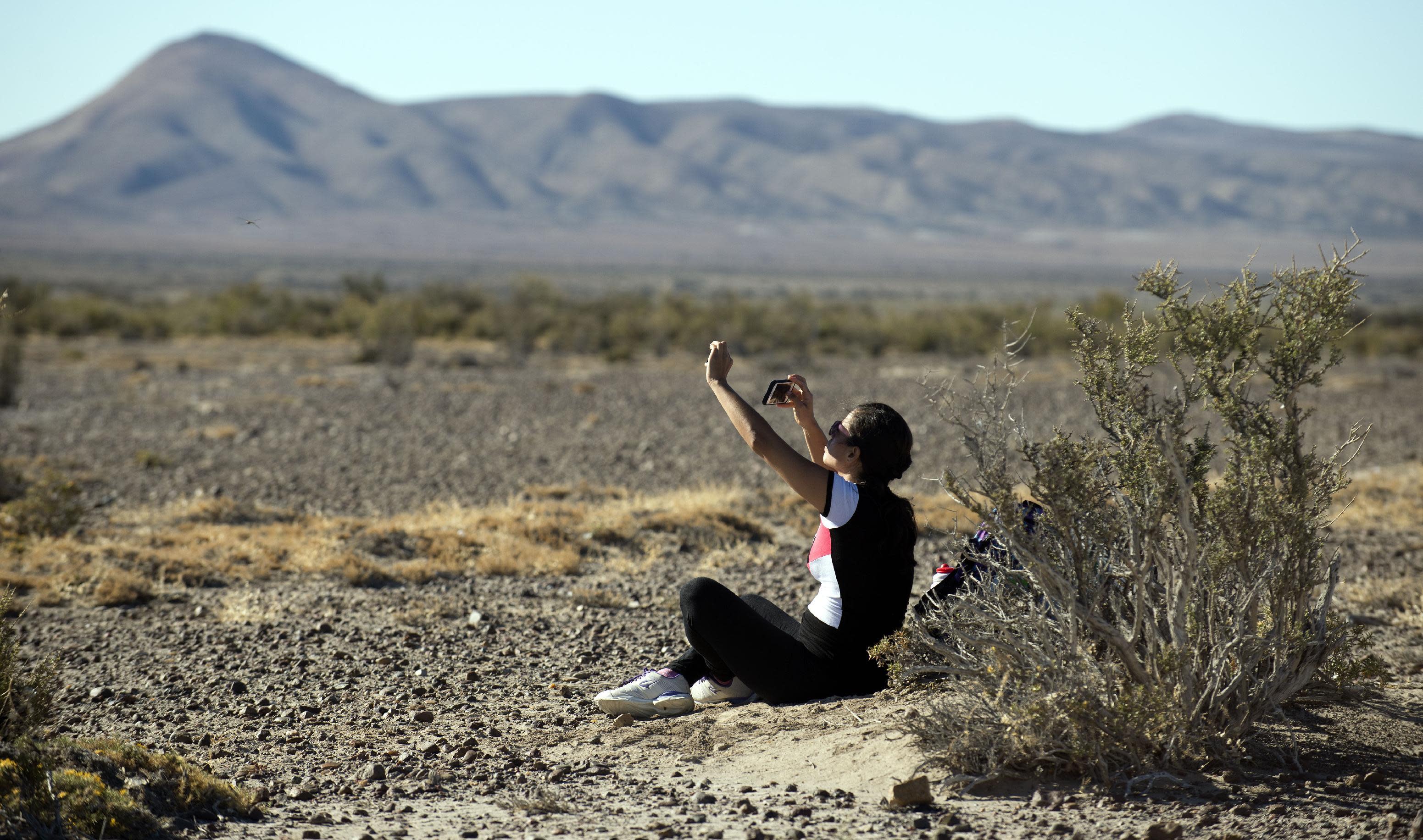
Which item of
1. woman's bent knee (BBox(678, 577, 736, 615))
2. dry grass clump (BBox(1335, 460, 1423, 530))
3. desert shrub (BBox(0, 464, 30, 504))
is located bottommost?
desert shrub (BBox(0, 464, 30, 504))

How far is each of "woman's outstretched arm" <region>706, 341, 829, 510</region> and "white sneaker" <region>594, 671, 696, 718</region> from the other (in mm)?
1084

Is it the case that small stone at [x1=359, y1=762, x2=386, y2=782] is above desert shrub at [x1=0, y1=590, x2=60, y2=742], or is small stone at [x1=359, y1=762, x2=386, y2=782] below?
below

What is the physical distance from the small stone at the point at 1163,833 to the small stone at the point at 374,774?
252cm

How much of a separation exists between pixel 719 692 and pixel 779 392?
51.9 inches

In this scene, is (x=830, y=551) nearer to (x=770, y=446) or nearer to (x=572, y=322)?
(x=770, y=446)

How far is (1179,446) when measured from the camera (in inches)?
145

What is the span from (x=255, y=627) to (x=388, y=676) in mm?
1197

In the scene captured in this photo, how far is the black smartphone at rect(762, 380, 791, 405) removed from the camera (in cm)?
439

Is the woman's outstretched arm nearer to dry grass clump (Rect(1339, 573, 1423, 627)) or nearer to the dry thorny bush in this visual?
the dry thorny bush

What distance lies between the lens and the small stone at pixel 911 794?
12.0ft

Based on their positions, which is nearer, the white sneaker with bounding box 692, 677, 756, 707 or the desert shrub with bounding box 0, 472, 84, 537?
the white sneaker with bounding box 692, 677, 756, 707

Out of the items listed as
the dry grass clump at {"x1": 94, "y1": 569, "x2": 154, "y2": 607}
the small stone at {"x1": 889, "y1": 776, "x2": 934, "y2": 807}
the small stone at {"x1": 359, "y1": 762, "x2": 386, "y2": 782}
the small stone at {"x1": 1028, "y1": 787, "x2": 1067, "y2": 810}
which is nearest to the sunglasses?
the small stone at {"x1": 889, "y1": 776, "x2": 934, "y2": 807}

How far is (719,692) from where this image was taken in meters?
4.89

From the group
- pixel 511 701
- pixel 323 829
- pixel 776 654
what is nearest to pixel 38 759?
pixel 323 829
